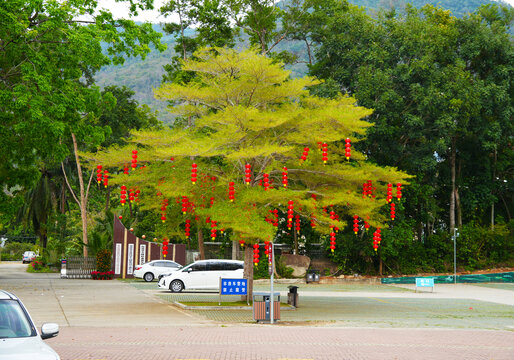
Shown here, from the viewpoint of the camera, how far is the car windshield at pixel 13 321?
682 cm

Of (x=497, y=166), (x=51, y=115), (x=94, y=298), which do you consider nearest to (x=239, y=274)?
A: (x=94, y=298)

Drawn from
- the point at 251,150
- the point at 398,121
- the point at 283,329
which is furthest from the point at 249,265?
the point at 398,121

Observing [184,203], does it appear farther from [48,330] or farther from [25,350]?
[25,350]

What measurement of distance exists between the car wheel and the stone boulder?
13392 millimetres

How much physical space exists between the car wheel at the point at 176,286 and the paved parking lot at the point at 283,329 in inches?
118

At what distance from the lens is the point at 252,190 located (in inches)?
754

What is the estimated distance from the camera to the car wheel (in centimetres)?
3007

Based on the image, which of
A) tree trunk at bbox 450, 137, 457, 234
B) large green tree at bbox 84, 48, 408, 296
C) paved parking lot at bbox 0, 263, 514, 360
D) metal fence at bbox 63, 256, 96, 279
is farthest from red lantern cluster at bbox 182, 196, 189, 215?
tree trunk at bbox 450, 137, 457, 234

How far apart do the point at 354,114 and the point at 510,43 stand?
92.7ft

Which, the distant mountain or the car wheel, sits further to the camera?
the distant mountain

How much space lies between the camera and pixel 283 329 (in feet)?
52.3

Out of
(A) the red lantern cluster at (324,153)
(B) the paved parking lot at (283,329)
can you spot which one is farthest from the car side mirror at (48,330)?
(A) the red lantern cluster at (324,153)

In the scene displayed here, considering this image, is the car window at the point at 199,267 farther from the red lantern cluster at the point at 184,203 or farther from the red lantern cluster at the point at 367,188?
the red lantern cluster at the point at 367,188

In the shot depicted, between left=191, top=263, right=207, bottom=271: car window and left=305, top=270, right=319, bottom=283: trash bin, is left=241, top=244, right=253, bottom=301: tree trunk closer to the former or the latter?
left=191, top=263, right=207, bottom=271: car window
